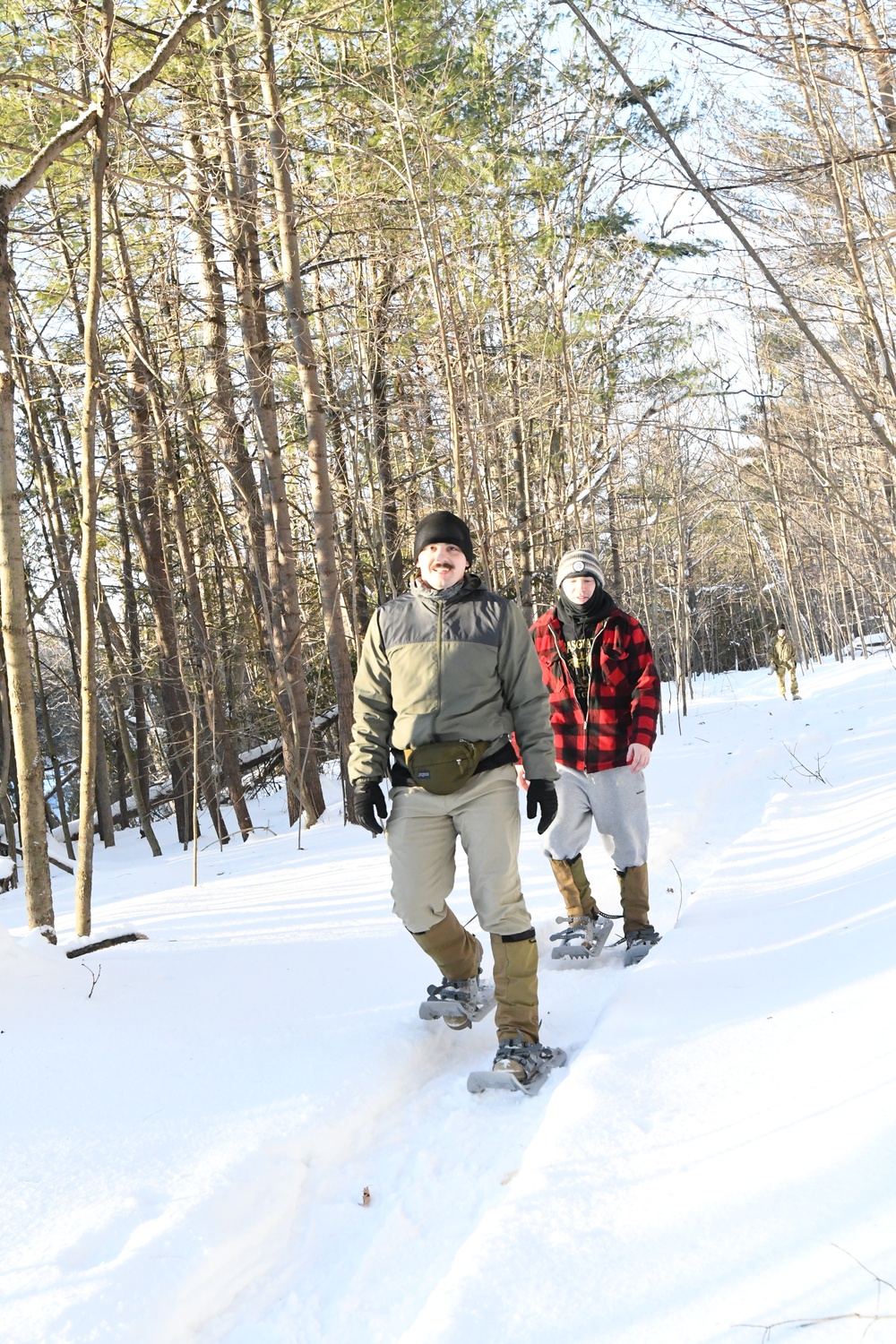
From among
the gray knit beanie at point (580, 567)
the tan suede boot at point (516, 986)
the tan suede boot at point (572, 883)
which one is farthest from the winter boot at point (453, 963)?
the gray knit beanie at point (580, 567)

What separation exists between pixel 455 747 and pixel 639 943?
169cm

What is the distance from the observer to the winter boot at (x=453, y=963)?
3490mm

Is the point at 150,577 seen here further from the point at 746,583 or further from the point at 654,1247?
the point at 746,583

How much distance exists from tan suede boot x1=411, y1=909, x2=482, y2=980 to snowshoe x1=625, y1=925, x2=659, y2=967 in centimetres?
89

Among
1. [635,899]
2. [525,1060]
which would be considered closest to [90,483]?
[525,1060]

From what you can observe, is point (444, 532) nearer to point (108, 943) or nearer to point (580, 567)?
point (580, 567)

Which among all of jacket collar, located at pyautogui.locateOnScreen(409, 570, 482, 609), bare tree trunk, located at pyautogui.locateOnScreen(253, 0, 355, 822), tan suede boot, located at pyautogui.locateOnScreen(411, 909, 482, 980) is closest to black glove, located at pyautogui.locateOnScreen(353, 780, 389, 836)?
tan suede boot, located at pyautogui.locateOnScreen(411, 909, 482, 980)

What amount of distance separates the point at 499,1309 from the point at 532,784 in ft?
5.77

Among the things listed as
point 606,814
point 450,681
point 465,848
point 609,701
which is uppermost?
point 450,681

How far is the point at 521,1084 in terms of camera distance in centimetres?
303

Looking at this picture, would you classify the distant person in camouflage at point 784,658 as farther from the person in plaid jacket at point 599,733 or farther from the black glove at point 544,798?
the black glove at point 544,798

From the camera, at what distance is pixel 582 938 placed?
4383 millimetres

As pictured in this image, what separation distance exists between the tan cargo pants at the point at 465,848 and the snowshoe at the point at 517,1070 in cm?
39

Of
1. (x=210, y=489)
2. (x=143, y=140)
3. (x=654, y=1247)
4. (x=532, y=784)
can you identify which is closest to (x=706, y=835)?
(x=532, y=784)
